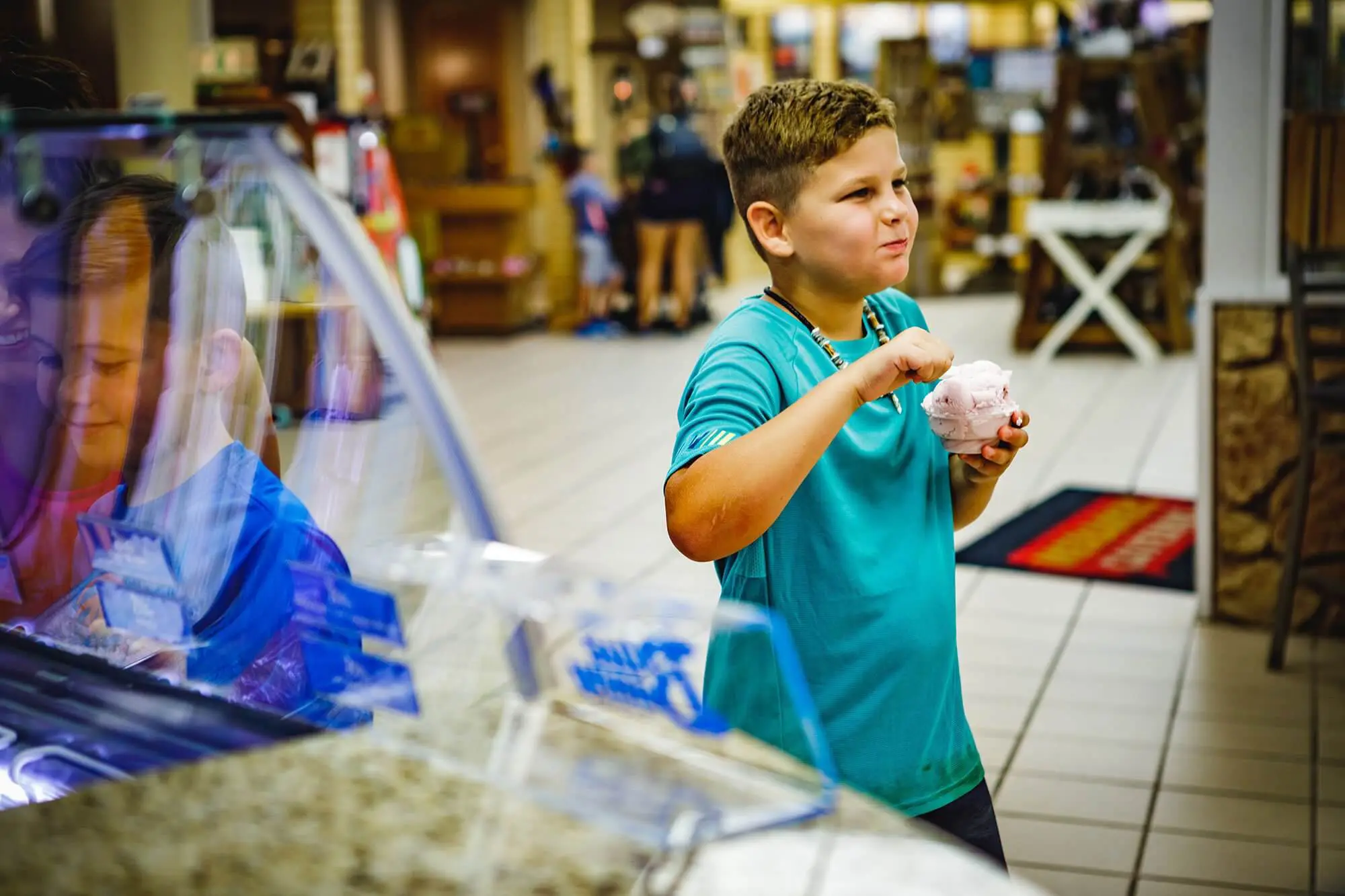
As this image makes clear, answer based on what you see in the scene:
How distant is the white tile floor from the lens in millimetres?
2701

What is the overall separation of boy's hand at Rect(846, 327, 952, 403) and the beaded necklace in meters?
0.12

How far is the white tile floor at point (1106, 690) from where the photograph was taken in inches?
106

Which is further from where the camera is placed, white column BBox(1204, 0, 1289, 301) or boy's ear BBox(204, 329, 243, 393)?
white column BBox(1204, 0, 1289, 301)

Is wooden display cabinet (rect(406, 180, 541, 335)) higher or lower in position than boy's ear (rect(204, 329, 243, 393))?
lower

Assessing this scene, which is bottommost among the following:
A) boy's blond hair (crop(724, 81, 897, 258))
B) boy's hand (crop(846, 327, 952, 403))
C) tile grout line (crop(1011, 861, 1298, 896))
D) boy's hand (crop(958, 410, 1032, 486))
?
tile grout line (crop(1011, 861, 1298, 896))

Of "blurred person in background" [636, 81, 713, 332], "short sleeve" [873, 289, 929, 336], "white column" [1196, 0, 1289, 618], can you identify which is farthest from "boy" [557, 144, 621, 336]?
"short sleeve" [873, 289, 929, 336]

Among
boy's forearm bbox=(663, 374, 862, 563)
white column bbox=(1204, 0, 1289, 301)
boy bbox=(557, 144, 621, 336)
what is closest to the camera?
boy's forearm bbox=(663, 374, 862, 563)

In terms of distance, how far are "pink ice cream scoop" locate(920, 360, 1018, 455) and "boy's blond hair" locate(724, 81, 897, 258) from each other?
220 mm

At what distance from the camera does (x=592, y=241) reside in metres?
11.8

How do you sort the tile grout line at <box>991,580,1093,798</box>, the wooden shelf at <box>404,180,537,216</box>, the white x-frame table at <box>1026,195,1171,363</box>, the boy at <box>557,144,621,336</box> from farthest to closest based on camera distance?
1. the boy at <box>557,144,621,336</box>
2. the wooden shelf at <box>404,180,537,216</box>
3. the white x-frame table at <box>1026,195,1171,363</box>
4. the tile grout line at <box>991,580,1093,798</box>

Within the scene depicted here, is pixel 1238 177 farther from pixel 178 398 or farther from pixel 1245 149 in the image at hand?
pixel 178 398

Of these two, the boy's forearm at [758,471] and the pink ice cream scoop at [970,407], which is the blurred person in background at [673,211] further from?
the boy's forearm at [758,471]

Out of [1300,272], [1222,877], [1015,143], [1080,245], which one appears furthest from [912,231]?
[1015,143]

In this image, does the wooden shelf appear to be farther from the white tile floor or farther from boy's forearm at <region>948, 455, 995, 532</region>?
boy's forearm at <region>948, 455, 995, 532</region>
